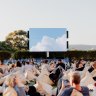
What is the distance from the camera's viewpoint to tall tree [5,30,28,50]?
72.4 meters

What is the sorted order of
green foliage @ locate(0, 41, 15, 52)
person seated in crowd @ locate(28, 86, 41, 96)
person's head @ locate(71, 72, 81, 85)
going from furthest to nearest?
1. green foliage @ locate(0, 41, 15, 52)
2. person seated in crowd @ locate(28, 86, 41, 96)
3. person's head @ locate(71, 72, 81, 85)

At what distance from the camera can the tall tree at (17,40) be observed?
72.4 metres

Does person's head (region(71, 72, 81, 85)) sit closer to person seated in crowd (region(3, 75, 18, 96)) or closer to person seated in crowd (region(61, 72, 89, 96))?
person seated in crowd (region(61, 72, 89, 96))

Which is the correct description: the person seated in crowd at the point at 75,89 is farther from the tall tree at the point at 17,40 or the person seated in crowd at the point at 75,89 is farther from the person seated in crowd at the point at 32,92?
the tall tree at the point at 17,40

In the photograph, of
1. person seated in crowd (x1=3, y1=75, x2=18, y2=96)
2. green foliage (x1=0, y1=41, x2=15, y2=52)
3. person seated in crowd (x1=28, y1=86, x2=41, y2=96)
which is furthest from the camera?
green foliage (x1=0, y1=41, x2=15, y2=52)

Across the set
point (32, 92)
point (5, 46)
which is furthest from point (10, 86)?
point (5, 46)

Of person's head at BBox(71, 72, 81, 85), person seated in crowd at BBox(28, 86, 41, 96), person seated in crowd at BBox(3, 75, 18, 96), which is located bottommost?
person seated in crowd at BBox(28, 86, 41, 96)

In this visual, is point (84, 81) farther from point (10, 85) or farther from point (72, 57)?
point (72, 57)

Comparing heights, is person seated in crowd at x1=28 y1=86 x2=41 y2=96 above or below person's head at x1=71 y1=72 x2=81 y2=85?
below

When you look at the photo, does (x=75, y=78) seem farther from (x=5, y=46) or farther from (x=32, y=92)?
(x=5, y=46)

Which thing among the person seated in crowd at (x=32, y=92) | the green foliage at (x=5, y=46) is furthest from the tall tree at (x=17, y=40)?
the person seated in crowd at (x=32, y=92)

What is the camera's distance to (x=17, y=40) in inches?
2948

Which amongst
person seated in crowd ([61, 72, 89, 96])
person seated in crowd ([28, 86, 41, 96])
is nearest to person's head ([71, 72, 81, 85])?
person seated in crowd ([61, 72, 89, 96])

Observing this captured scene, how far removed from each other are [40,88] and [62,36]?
37618 mm
